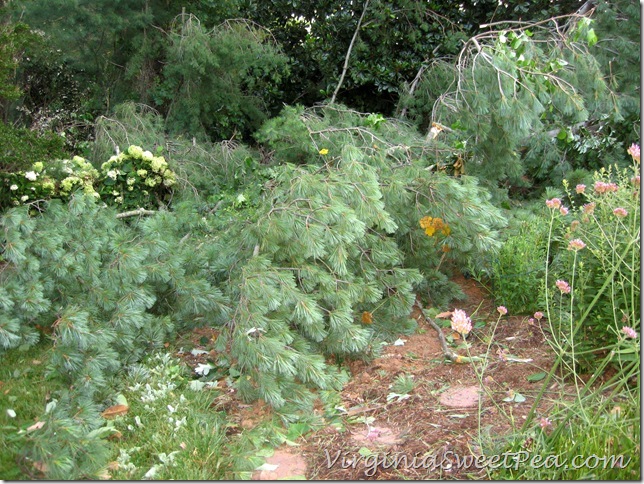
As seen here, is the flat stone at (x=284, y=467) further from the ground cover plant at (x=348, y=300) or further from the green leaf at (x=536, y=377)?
the green leaf at (x=536, y=377)

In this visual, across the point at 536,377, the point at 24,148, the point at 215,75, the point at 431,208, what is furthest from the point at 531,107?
the point at 24,148

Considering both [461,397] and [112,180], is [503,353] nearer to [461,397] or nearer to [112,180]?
[461,397]

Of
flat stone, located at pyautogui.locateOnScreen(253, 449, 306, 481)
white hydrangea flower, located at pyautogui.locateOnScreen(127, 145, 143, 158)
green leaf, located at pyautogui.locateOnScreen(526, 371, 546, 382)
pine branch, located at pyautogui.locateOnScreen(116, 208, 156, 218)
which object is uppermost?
green leaf, located at pyautogui.locateOnScreen(526, 371, 546, 382)

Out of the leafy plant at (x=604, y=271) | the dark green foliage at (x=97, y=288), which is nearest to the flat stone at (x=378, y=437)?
the leafy plant at (x=604, y=271)

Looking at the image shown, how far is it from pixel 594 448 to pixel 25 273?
9.60 feet

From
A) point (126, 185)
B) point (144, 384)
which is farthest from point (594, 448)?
point (126, 185)

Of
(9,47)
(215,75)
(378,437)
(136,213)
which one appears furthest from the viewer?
(215,75)

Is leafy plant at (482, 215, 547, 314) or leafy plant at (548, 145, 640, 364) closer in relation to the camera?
leafy plant at (548, 145, 640, 364)

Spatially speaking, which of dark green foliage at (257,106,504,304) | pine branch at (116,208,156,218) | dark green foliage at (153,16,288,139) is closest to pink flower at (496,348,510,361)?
dark green foliage at (257,106,504,304)

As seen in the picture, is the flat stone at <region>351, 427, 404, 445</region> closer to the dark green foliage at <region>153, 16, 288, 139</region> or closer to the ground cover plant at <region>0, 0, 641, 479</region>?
the ground cover plant at <region>0, 0, 641, 479</region>

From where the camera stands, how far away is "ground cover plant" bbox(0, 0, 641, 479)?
248cm

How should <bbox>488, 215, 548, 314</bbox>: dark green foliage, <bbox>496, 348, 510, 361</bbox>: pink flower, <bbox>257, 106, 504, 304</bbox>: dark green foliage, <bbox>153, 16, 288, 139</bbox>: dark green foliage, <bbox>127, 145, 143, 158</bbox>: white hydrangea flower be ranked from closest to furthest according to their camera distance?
<bbox>496, 348, 510, 361</bbox>: pink flower < <bbox>257, 106, 504, 304</bbox>: dark green foliage < <bbox>488, 215, 548, 314</bbox>: dark green foliage < <bbox>127, 145, 143, 158</bbox>: white hydrangea flower < <bbox>153, 16, 288, 139</bbox>: dark green foliage

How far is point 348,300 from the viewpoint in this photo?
10.1 ft

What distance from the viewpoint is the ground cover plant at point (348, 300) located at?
2.48 meters
